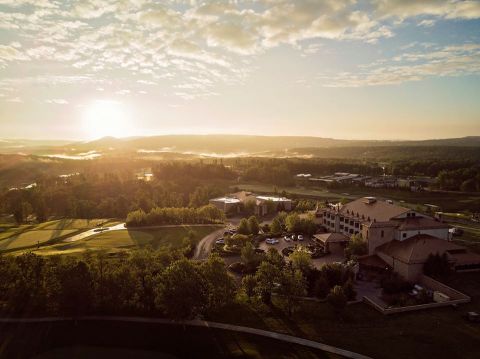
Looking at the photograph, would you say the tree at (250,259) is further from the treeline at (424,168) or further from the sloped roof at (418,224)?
the treeline at (424,168)

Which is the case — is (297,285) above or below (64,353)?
above

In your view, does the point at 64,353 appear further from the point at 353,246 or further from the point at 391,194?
the point at 391,194

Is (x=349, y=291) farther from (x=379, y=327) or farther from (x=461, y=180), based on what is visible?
(x=461, y=180)

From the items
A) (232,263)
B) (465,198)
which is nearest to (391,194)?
(465,198)

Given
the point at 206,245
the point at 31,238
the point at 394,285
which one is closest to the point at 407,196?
the point at 206,245

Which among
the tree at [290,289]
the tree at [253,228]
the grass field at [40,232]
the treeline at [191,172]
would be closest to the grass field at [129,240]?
the grass field at [40,232]
